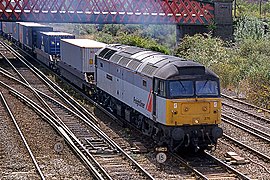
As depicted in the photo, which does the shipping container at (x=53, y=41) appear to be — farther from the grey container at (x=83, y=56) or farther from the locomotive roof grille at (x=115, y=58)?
the locomotive roof grille at (x=115, y=58)

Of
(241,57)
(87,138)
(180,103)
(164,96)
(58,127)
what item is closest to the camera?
(180,103)

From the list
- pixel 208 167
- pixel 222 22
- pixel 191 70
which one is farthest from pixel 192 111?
pixel 222 22

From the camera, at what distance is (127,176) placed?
→ 14.5 meters

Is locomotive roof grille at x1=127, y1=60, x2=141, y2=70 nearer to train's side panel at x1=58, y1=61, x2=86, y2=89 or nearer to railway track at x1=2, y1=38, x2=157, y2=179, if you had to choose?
railway track at x1=2, y1=38, x2=157, y2=179

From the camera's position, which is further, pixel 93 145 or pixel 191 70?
pixel 93 145

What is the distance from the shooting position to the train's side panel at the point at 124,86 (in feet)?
58.6

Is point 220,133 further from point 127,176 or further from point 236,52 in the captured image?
point 236,52

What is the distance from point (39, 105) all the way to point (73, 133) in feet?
20.5

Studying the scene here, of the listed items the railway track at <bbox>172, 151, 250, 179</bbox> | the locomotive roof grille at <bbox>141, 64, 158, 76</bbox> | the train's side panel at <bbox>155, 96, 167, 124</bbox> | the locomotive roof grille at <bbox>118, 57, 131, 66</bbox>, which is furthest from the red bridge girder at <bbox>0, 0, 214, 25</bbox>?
the railway track at <bbox>172, 151, 250, 179</bbox>

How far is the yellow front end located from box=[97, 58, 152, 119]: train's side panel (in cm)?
147

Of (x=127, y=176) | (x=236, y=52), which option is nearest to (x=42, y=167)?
(x=127, y=176)

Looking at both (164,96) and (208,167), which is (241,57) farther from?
(208,167)

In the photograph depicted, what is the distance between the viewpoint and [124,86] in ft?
66.9

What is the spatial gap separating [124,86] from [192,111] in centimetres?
494
